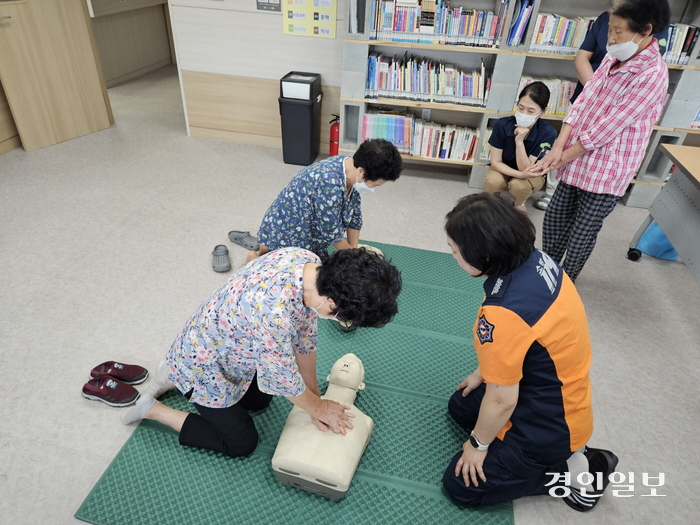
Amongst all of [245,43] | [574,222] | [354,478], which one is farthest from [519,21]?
[354,478]

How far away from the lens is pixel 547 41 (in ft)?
10.8

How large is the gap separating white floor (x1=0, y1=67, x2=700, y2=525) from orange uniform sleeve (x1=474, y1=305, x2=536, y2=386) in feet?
2.17

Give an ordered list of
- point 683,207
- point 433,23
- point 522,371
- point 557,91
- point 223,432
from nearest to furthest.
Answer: point 522,371, point 223,432, point 683,207, point 433,23, point 557,91

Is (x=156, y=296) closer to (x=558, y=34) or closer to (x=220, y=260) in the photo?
(x=220, y=260)

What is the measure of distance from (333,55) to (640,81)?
241 centimetres

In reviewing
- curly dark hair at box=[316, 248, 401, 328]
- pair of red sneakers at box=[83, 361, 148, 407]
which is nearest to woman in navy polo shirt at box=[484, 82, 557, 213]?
curly dark hair at box=[316, 248, 401, 328]

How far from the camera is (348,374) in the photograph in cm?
190

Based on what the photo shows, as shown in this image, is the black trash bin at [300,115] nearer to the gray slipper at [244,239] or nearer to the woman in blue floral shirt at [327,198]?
the gray slipper at [244,239]

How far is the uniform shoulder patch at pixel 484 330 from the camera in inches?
52.4

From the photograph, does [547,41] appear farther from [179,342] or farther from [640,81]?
[179,342]

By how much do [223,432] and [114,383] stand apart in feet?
1.98

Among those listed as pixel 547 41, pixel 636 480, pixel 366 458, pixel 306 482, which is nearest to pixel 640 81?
pixel 547 41

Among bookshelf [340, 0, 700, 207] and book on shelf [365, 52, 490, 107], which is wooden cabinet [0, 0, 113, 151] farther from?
book on shelf [365, 52, 490, 107]

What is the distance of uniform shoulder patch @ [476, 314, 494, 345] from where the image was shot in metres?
1.33
